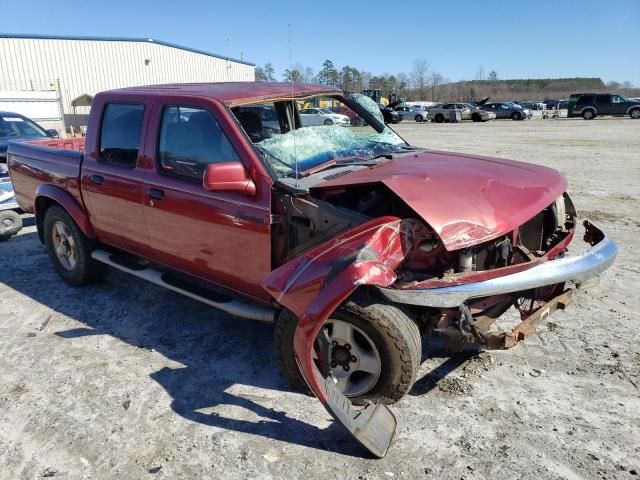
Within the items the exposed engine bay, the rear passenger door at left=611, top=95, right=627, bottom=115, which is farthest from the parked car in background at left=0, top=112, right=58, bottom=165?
the rear passenger door at left=611, top=95, right=627, bottom=115

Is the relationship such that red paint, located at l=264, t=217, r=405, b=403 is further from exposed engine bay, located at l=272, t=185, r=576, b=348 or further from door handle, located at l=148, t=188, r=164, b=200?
door handle, located at l=148, t=188, r=164, b=200

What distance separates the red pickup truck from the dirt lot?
0.32 m

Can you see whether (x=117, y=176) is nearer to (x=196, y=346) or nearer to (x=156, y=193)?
(x=156, y=193)

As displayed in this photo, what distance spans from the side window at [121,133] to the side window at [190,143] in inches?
13.6

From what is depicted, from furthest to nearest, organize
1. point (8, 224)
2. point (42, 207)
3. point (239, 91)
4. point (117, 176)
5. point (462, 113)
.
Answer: point (462, 113) → point (8, 224) → point (42, 207) → point (117, 176) → point (239, 91)

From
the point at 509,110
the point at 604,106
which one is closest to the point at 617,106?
the point at 604,106

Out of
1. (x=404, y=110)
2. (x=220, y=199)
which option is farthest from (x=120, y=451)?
(x=404, y=110)

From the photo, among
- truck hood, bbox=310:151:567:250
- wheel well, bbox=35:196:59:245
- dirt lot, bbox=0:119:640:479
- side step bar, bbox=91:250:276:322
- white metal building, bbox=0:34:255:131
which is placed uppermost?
white metal building, bbox=0:34:255:131

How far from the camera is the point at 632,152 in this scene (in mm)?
16016

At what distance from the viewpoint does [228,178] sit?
324 centimetres

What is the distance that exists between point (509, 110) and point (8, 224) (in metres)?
Answer: 40.5

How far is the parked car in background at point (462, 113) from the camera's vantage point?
39.8 meters

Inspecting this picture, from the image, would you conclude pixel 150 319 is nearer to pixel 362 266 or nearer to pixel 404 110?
pixel 362 266

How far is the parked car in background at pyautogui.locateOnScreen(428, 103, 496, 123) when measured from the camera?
39750 mm
